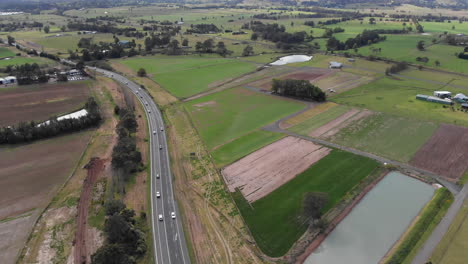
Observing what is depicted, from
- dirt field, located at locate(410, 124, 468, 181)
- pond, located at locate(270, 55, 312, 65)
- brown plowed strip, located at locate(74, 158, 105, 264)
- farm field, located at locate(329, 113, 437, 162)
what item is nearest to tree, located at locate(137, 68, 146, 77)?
pond, located at locate(270, 55, 312, 65)

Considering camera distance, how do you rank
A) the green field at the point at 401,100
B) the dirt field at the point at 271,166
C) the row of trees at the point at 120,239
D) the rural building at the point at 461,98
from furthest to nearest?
the rural building at the point at 461,98 < the green field at the point at 401,100 < the dirt field at the point at 271,166 < the row of trees at the point at 120,239

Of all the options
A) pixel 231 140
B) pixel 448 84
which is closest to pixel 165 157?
pixel 231 140

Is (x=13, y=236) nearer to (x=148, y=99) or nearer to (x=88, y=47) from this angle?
(x=148, y=99)

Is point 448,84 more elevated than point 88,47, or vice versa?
point 88,47

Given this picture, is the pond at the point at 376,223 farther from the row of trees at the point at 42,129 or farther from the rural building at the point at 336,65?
the rural building at the point at 336,65

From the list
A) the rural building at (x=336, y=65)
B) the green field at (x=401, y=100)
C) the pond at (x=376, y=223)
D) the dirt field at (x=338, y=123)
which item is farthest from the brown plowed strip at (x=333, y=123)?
the rural building at (x=336, y=65)

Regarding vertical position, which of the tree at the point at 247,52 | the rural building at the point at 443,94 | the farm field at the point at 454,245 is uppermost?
the tree at the point at 247,52
